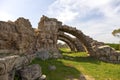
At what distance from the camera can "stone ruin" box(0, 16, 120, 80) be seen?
14.3 m

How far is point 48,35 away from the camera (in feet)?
88.1

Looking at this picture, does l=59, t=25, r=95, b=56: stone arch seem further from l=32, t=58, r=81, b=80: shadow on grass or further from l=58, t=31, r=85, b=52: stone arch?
l=58, t=31, r=85, b=52: stone arch

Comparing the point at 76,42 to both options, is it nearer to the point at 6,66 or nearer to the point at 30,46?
the point at 30,46

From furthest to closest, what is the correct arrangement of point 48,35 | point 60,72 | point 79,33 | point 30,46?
point 79,33
point 48,35
point 30,46
point 60,72

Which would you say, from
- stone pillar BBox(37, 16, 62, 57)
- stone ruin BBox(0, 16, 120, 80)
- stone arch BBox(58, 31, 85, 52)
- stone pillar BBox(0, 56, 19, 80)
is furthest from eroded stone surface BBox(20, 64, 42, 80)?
stone arch BBox(58, 31, 85, 52)

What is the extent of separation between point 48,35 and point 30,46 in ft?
11.5

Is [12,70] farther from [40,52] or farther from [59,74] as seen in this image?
[40,52]

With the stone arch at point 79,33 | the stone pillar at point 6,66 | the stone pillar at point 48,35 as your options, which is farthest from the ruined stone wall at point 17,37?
the stone pillar at point 6,66

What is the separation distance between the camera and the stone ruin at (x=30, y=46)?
14.3 meters

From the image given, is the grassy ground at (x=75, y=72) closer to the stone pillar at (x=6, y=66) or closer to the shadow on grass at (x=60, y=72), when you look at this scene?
the shadow on grass at (x=60, y=72)

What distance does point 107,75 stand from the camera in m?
19.3

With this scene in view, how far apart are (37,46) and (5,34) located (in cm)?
616

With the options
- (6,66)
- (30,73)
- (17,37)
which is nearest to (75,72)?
(30,73)

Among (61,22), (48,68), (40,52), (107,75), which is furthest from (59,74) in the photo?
(61,22)
